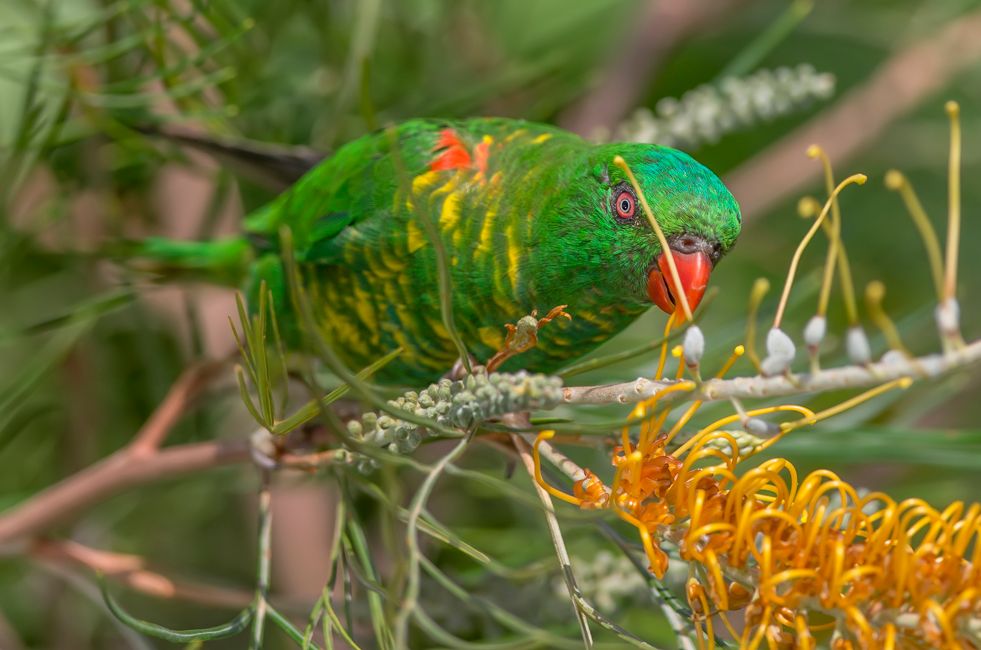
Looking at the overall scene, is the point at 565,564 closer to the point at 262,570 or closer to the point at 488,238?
the point at 262,570

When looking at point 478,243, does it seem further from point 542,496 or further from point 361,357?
point 542,496

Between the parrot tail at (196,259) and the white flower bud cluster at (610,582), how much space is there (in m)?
0.83

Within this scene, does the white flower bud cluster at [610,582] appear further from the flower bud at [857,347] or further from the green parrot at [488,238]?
the flower bud at [857,347]

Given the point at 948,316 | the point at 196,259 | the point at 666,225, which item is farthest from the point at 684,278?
the point at 196,259

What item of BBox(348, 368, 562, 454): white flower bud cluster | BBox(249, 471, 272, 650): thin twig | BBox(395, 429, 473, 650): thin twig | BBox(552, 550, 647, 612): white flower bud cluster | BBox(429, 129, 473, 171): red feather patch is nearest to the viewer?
BBox(395, 429, 473, 650): thin twig

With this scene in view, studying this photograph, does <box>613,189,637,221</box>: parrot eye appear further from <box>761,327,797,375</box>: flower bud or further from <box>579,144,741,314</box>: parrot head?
<box>761,327,797,375</box>: flower bud

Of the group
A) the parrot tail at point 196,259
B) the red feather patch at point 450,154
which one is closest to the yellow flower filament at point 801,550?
the red feather patch at point 450,154

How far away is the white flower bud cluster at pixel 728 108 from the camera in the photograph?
149 cm

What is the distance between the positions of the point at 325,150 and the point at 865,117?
1.27m

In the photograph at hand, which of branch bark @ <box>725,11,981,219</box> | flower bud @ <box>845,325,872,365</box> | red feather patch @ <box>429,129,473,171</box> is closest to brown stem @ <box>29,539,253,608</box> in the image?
red feather patch @ <box>429,129,473,171</box>

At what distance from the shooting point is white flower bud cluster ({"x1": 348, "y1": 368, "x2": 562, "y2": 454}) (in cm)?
79

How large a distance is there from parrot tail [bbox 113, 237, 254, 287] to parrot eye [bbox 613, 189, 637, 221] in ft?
2.60

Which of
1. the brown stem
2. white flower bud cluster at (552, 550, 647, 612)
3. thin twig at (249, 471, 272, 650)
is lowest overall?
white flower bud cluster at (552, 550, 647, 612)

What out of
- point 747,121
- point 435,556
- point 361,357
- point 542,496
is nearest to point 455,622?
point 435,556
